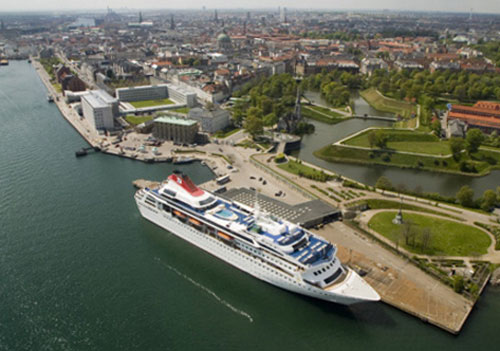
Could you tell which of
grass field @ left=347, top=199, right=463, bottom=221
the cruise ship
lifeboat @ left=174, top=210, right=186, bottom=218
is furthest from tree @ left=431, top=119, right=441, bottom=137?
lifeboat @ left=174, top=210, right=186, bottom=218

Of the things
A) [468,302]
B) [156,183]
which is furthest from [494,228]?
[156,183]

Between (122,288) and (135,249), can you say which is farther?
(135,249)

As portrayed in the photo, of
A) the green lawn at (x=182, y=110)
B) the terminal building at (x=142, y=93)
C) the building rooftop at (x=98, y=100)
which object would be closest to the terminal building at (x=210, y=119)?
the green lawn at (x=182, y=110)

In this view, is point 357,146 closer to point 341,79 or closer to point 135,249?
point 135,249

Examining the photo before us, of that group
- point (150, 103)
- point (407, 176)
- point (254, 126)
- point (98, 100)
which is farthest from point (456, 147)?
point (150, 103)

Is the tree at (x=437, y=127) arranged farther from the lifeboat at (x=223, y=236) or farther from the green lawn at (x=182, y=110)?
the lifeboat at (x=223, y=236)

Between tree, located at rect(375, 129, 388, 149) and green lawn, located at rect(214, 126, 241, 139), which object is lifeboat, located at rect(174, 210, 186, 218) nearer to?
green lawn, located at rect(214, 126, 241, 139)
